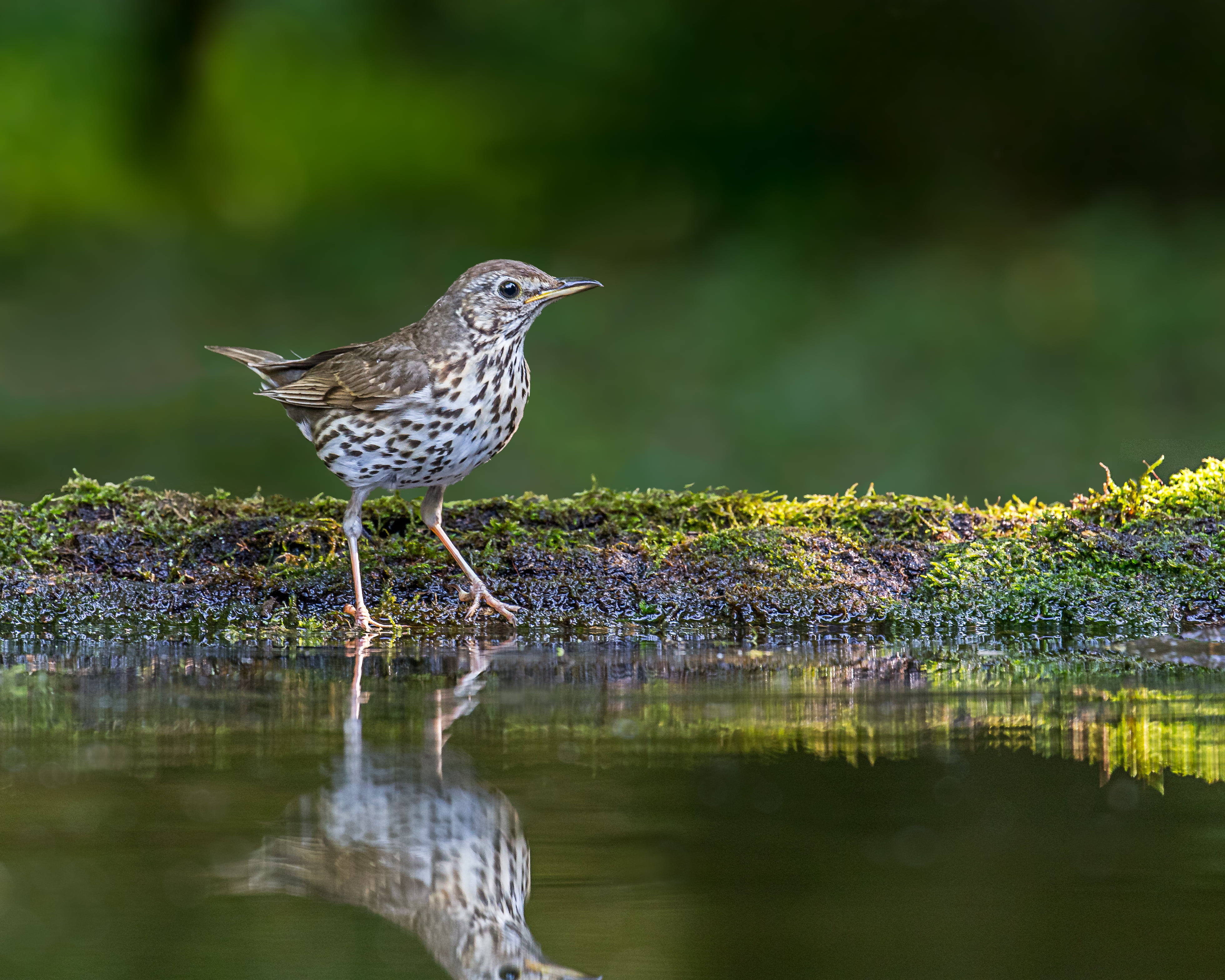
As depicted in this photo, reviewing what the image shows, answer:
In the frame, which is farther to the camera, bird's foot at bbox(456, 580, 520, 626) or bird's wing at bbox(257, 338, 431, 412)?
bird's wing at bbox(257, 338, 431, 412)

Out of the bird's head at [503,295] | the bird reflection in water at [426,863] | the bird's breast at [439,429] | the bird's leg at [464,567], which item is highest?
the bird's head at [503,295]

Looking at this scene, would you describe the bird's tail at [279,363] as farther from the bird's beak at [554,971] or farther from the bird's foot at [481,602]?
the bird's beak at [554,971]

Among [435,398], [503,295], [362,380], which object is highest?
[503,295]

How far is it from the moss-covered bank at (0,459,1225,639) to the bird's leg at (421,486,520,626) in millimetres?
65

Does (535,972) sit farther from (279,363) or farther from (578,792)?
(279,363)

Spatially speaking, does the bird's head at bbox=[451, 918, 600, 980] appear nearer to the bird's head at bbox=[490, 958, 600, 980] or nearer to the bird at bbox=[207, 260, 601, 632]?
the bird's head at bbox=[490, 958, 600, 980]

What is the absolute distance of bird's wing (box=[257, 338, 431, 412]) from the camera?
17.0ft

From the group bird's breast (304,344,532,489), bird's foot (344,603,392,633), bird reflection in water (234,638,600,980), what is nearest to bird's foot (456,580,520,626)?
bird's foot (344,603,392,633)

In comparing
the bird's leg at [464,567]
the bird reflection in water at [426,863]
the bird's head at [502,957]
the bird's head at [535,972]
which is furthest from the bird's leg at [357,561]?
the bird's head at [535,972]

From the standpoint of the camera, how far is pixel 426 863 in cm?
235

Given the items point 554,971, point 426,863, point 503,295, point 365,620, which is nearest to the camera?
point 554,971

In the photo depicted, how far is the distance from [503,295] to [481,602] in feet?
4.53

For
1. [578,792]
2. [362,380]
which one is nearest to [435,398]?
[362,380]

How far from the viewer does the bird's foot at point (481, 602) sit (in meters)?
4.89
